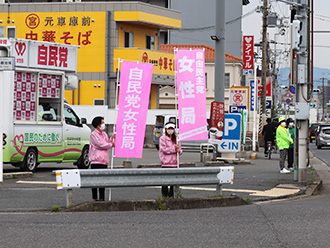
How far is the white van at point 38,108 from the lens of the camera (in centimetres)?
1906

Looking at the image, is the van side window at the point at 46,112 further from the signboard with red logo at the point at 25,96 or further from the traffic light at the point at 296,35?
the traffic light at the point at 296,35

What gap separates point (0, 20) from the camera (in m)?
43.2

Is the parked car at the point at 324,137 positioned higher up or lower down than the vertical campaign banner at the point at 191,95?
lower down

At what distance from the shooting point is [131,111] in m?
13.5

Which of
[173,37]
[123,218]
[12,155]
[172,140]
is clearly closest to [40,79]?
[12,155]

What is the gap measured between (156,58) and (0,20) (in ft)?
32.0

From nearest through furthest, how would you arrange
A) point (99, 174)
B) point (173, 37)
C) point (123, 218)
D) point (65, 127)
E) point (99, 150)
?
1. point (123, 218)
2. point (99, 174)
3. point (99, 150)
4. point (65, 127)
5. point (173, 37)

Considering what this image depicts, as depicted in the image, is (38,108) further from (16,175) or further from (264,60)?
(264,60)

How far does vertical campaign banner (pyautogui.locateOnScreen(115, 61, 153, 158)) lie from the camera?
44.2 feet

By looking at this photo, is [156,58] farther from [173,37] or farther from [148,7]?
[173,37]

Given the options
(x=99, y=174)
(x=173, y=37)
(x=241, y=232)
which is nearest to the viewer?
(x=241, y=232)

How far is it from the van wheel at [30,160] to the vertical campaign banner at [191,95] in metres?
5.84

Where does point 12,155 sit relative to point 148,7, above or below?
below

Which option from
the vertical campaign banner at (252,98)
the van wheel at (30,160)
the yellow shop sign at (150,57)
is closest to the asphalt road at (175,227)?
the van wheel at (30,160)
